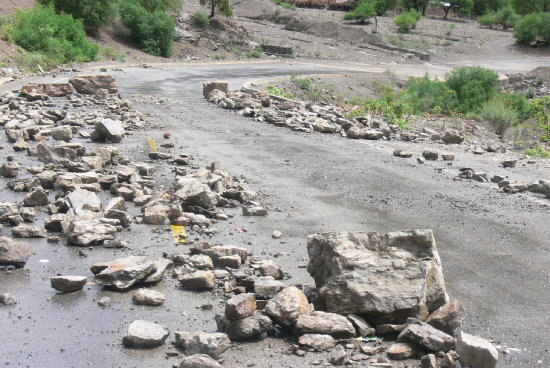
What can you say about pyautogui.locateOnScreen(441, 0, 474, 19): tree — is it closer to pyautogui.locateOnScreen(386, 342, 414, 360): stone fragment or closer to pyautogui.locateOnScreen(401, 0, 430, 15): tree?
pyautogui.locateOnScreen(401, 0, 430, 15): tree

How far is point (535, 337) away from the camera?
509 cm

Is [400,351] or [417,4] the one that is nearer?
[400,351]

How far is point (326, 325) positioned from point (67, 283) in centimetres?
239

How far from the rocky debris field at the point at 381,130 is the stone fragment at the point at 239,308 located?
6.86 m

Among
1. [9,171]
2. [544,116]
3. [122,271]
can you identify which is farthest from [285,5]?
[122,271]

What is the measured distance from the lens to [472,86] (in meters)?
29.1

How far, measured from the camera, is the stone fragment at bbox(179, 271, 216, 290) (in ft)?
18.7

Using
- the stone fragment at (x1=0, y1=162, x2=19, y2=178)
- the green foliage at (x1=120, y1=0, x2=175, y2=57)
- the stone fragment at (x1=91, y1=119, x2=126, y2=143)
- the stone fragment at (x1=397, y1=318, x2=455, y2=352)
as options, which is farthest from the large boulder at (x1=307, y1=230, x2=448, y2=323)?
the green foliage at (x1=120, y1=0, x2=175, y2=57)

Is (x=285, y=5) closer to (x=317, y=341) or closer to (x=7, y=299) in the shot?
(x=7, y=299)

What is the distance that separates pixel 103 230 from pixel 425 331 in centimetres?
387

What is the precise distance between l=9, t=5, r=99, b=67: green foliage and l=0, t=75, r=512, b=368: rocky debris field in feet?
70.1

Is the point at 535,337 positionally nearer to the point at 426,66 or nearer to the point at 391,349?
the point at 391,349

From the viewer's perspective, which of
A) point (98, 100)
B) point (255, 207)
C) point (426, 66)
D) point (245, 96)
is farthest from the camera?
point (426, 66)

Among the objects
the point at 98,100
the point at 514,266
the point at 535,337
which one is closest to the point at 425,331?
the point at 535,337
